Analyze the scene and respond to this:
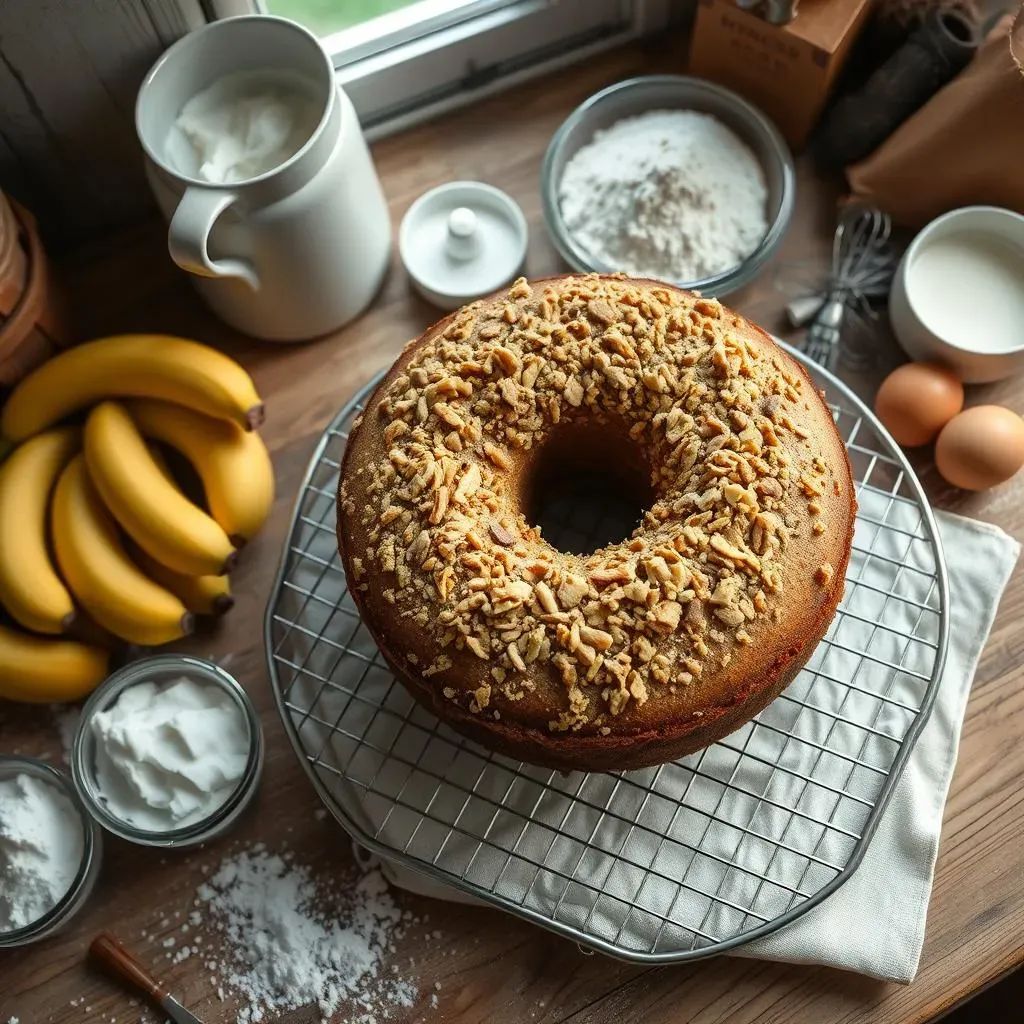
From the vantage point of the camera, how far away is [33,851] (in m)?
1.31

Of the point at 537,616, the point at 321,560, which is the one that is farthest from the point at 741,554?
the point at 321,560

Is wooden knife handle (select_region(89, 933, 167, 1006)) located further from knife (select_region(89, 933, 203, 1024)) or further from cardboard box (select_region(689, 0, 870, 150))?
cardboard box (select_region(689, 0, 870, 150))

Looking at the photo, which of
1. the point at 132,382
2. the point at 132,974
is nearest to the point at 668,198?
the point at 132,382

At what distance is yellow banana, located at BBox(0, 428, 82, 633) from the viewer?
1.36 m

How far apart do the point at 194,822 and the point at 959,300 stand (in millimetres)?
1197

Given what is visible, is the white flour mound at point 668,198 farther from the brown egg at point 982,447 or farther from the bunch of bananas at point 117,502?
the bunch of bananas at point 117,502

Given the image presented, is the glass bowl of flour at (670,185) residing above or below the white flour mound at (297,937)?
above

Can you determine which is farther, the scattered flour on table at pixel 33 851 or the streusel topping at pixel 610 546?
the scattered flour on table at pixel 33 851

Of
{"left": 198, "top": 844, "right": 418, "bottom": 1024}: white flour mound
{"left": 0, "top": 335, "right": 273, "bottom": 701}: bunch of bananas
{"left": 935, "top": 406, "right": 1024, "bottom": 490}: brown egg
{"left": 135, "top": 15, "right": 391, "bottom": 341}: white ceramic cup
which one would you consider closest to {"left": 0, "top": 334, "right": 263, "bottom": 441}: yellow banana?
{"left": 0, "top": 335, "right": 273, "bottom": 701}: bunch of bananas

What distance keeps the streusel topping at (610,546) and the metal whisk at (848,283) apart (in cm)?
31

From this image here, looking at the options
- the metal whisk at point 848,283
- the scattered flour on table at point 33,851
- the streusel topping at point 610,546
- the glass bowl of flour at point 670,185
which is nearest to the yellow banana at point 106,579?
the scattered flour on table at point 33,851

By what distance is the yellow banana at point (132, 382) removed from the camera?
141cm

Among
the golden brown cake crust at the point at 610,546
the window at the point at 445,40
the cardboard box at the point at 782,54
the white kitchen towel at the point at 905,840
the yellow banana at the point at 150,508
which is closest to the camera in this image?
the golden brown cake crust at the point at 610,546

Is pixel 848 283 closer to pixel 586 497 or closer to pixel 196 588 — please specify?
pixel 586 497
